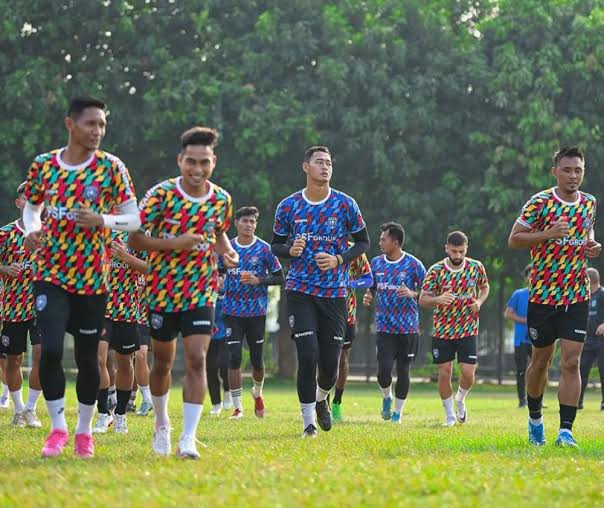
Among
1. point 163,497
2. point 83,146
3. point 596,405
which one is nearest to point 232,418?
point 83,146

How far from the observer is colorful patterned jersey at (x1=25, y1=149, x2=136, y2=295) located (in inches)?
379

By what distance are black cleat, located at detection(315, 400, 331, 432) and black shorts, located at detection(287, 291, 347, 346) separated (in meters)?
0.88

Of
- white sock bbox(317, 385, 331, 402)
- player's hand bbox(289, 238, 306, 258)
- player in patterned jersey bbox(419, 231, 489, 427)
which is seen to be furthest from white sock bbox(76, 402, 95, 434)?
player in patterned jersey bbox(419, 231, 489, 427)

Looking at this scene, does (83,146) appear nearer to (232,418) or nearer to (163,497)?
(163,497)

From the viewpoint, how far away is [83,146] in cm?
977

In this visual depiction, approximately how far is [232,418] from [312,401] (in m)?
4.39

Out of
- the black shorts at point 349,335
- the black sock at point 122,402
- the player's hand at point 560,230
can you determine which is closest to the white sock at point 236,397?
the black shorts at point 349,335

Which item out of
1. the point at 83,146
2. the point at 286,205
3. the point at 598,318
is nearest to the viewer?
the point at 83,146

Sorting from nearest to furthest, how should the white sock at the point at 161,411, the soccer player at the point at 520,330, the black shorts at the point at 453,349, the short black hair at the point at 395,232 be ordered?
the white sock at the point at 161,411 → the black shorts at the point at 453,349 → the short black hair at the point at 395,232 → the soccer player at the point at 520,330

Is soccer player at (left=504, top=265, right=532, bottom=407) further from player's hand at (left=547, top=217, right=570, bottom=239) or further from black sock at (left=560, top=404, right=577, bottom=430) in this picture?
player's hand at (left=547, top=217, right=570, bottom=239)

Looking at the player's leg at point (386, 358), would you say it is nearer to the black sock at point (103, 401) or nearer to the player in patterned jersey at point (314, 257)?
the player in patterned jersey at point (314, 257)

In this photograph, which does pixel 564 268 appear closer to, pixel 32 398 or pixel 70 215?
pixel 70 215

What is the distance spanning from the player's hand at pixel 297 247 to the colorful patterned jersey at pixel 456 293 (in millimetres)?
5013

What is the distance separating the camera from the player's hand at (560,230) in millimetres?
11336
